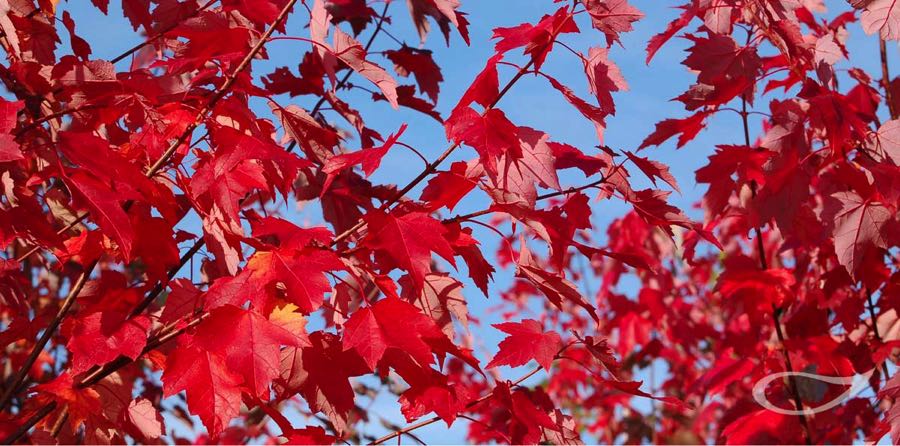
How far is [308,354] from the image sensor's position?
1.69m

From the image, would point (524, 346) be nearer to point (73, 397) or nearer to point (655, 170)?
point (655, 170)

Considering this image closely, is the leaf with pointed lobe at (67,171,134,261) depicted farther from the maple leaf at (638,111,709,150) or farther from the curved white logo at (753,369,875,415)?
the curved white logo at (753,369,875,415)

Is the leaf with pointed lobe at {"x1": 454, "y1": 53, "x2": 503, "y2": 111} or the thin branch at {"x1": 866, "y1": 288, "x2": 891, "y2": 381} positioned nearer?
the leaf with pointed lobe at {"x1": 454, "y1": 53, "x2": 503, "y2": 111}

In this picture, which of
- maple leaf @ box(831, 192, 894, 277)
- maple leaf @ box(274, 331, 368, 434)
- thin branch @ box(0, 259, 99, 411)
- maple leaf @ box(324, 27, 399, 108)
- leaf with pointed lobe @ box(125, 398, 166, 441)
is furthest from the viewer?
maple leaf @ box(831, 192, 894, 277)

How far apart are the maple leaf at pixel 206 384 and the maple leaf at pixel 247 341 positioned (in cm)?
7

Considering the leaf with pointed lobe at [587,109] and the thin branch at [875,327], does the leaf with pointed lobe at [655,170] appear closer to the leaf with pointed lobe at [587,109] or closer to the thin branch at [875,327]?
the leaf with pointed lobe at [587,109]

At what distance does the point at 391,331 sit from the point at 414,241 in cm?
Answer: 17

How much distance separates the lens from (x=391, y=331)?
1522mm

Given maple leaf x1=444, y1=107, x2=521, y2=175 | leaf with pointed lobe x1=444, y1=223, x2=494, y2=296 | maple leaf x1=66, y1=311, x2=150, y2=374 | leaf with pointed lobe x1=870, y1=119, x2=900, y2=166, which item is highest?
leaf with pointed lobe x1=870, y1=119, x2=900, y2=166

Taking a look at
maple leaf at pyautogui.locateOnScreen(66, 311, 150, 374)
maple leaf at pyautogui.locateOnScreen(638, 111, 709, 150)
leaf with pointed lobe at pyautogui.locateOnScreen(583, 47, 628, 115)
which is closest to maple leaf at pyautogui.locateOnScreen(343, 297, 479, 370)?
maple leaf at pyautogui.locateOnScreen(66, 311, 150, 374)

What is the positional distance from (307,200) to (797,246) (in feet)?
6.06

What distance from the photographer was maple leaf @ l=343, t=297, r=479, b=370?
1.51 m

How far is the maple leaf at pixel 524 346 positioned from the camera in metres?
1.74

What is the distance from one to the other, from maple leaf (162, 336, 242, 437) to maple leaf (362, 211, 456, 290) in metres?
0.37
